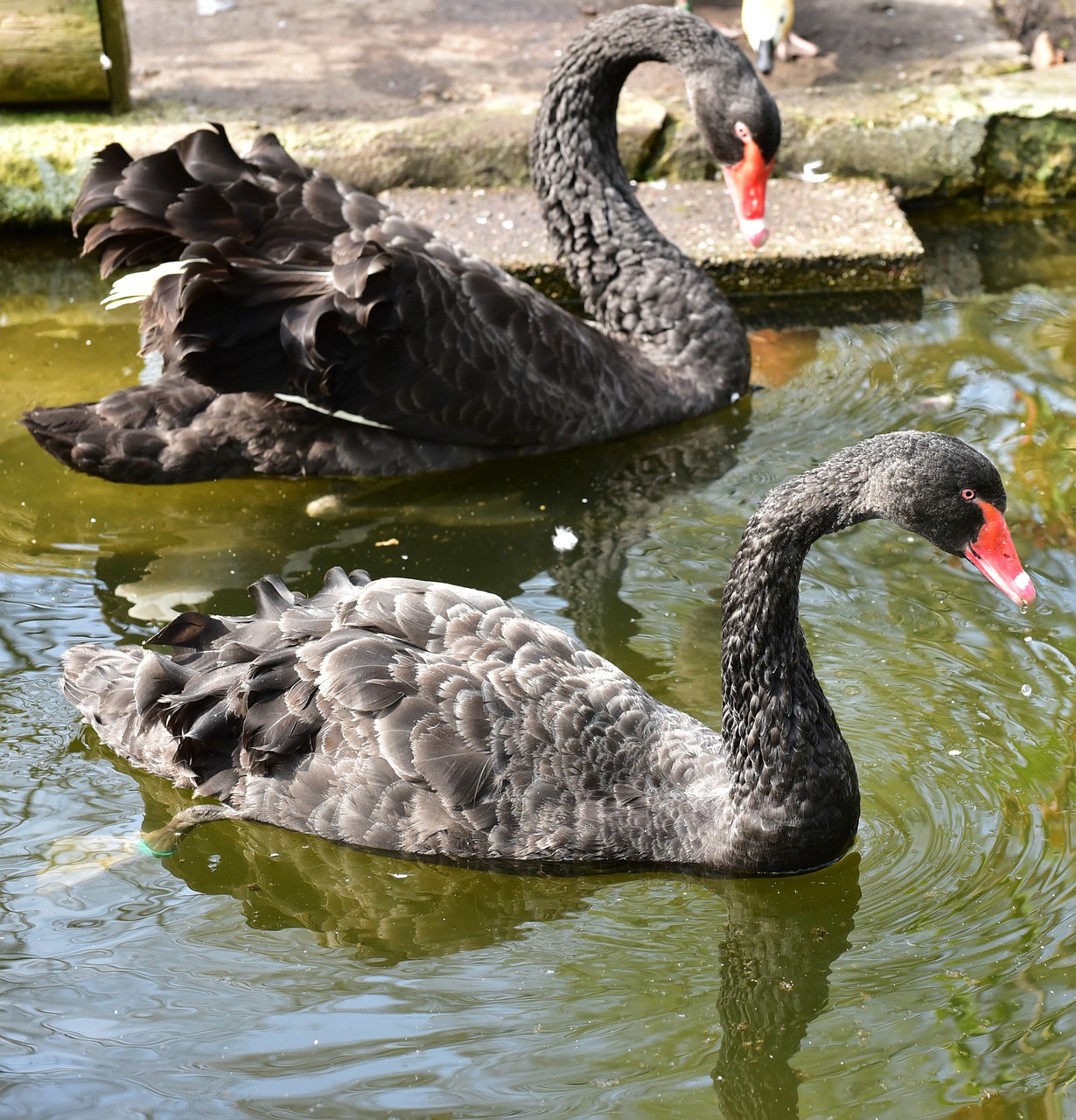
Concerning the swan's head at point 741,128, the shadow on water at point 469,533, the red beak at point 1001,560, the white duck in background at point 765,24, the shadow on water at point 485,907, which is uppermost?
the white duck in background at point 765,24

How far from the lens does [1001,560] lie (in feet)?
12.1

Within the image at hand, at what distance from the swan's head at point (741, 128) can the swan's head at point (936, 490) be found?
2.87 meters

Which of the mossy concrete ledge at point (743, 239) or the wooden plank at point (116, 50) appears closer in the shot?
the mossy concrete ledge at point (743, 239)

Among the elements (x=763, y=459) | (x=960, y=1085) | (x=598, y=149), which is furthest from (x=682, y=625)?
(x=598, y=149)

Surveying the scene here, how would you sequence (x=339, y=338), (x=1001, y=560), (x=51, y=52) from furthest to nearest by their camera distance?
(x=51, y=52) < (x=339, y=338) < (x=1001, y=560)

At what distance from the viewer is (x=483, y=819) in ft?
12.6

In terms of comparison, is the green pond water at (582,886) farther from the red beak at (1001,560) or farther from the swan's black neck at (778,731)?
the red beak at (1001,560)

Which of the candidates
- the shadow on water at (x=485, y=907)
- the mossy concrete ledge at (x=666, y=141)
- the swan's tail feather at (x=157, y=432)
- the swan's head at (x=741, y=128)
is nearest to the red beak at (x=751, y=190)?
the swan's head at (x=741, y=128)

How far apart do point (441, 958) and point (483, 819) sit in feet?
1.17

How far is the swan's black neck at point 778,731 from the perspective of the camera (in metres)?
3.73

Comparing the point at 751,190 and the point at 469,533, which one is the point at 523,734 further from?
the point at 751,190

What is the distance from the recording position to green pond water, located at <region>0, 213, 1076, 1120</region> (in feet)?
11.0

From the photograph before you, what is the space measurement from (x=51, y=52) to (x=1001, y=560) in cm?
550

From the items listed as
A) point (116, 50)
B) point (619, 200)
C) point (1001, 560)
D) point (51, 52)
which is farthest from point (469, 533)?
point (51, 52)
